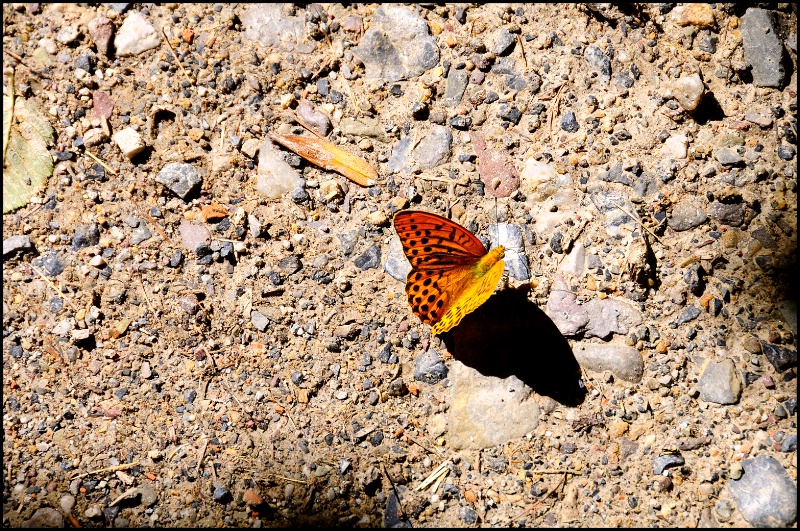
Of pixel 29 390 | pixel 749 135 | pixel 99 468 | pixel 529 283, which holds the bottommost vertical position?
pixel 99 468

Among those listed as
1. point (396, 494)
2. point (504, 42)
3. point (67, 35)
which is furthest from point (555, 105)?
point (67, 35)

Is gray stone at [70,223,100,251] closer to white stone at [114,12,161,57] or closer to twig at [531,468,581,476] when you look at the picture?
white stone at [114,12,161,57]

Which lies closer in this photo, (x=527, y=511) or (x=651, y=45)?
(x=527, y=511)

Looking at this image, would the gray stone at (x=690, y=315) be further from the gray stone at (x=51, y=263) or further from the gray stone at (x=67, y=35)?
the gray stone at (x=67, y=35)

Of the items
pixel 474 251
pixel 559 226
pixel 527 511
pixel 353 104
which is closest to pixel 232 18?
pixel 353 104

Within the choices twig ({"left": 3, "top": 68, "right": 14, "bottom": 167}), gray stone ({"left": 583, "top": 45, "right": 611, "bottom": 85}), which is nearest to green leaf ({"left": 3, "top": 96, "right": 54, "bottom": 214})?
twig ({"left": 3, "top": 68, "right": 14, "bottom": 167})

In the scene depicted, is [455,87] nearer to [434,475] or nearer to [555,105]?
[555,105]

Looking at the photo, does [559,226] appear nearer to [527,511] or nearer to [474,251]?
[474,251]

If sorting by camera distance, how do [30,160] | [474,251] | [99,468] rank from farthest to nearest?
[30,160] < [99,468] < [474,251]
